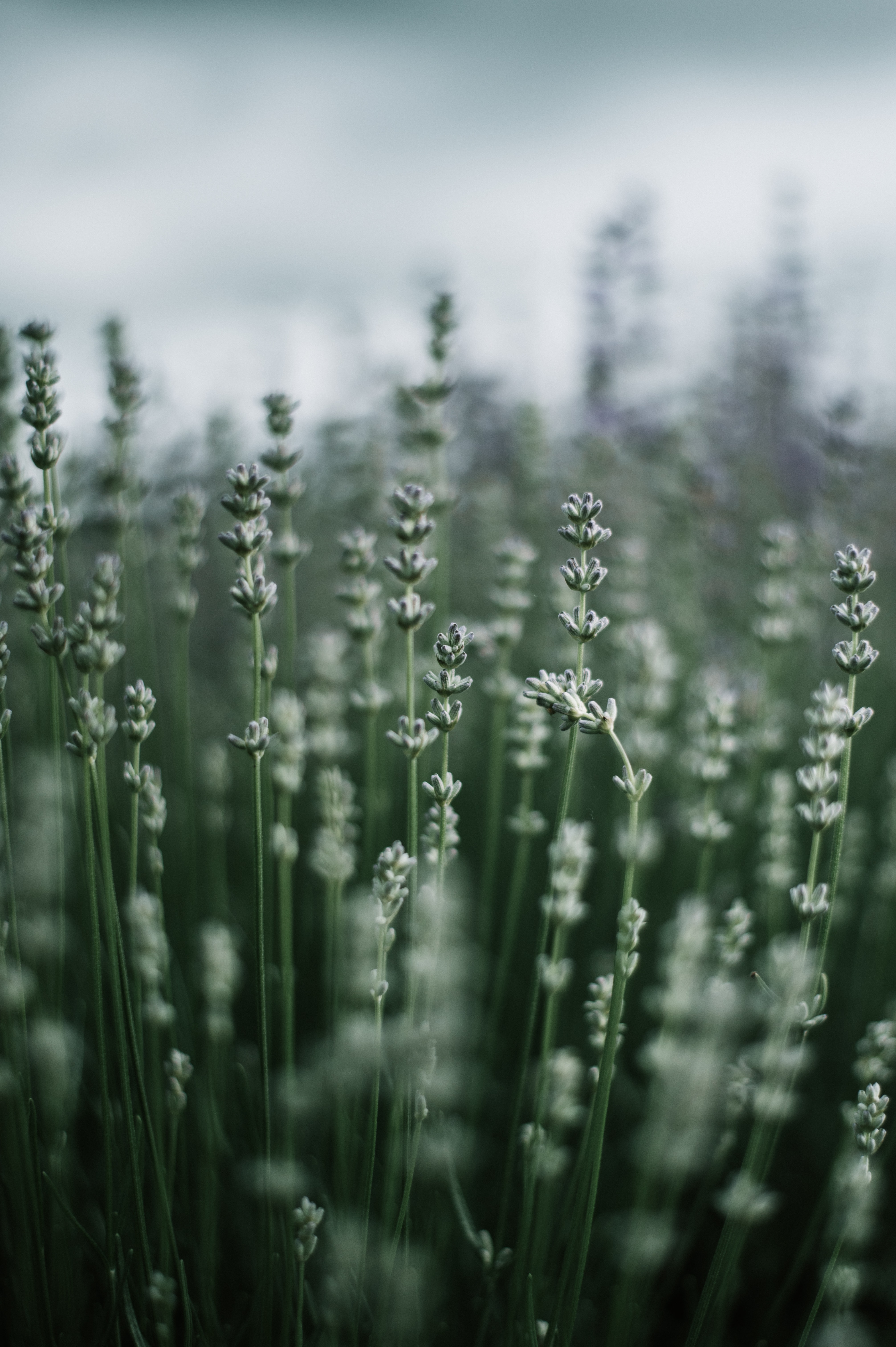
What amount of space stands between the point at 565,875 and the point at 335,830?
1.15 feet

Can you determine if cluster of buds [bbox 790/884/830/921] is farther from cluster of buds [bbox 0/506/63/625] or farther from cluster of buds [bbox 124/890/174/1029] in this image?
cluster of buds [bbox 0/506/63/625]

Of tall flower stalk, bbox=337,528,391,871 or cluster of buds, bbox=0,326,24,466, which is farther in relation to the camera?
cluster of buds, bbox=0,326,24,466

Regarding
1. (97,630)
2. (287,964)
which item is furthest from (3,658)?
(287,964)

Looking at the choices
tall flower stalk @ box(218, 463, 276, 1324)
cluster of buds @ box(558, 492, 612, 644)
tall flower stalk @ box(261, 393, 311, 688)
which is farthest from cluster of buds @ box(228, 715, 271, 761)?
tall flower stalk @ box(261, 393, 311, 688)

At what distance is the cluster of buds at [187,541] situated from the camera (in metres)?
1.52

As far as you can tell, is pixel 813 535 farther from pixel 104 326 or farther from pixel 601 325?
pixel 104 326

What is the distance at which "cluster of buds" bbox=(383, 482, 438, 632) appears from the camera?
1.03 meters

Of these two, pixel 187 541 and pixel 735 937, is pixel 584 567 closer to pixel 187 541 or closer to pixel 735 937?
pixel 735 937

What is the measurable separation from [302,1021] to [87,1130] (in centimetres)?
43

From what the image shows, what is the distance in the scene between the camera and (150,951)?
4.07ft

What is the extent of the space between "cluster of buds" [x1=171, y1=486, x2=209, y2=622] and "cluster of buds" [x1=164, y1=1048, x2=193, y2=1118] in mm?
702

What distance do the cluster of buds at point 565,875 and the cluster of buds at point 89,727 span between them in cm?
49

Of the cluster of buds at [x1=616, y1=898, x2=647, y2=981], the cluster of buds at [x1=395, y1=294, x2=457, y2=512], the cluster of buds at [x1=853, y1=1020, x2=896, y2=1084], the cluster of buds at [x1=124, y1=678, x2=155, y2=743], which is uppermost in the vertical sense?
the cluster of buds at [x1=395, y1=294, x2=457, y2=512]

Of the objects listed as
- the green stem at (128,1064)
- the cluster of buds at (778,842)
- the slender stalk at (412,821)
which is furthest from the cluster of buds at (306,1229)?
the cluster of buds at (778,842)
